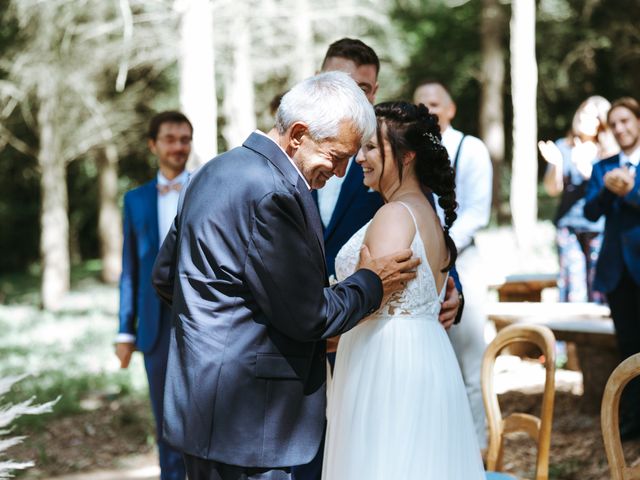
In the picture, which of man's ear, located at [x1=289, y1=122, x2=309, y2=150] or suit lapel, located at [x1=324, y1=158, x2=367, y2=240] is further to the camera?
suit lapel, located at [x1=324, y1=158, x2=367, y2=240]

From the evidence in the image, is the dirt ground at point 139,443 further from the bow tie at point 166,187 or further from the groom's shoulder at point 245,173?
the groom's shoulder at point 245,173

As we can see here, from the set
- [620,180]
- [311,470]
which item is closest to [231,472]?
[311,470]

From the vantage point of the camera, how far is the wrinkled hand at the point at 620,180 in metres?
5.04

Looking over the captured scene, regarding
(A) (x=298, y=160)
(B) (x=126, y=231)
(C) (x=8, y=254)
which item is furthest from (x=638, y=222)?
(C) (x=8, y=254)

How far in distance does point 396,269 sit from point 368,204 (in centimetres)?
82

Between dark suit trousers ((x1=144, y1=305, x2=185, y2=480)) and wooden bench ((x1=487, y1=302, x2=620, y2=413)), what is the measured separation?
282 cm

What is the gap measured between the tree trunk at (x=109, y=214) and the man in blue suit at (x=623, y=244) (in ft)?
53.8

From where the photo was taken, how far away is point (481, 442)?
529cm

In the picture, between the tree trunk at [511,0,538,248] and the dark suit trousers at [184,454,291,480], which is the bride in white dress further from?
the tree trunk at [511,0,538,248]

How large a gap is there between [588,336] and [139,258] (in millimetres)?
3100

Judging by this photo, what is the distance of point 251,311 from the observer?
8.36ft

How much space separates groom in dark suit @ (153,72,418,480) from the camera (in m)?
2.49

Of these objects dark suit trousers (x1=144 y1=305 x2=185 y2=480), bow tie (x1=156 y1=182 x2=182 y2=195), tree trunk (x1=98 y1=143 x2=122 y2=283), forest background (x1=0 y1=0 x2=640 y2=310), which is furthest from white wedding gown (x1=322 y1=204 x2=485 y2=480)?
tree trunk (x1=98 y1=143 x2=122 y2=283)

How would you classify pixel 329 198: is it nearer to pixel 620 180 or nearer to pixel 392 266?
pixel 392 266
